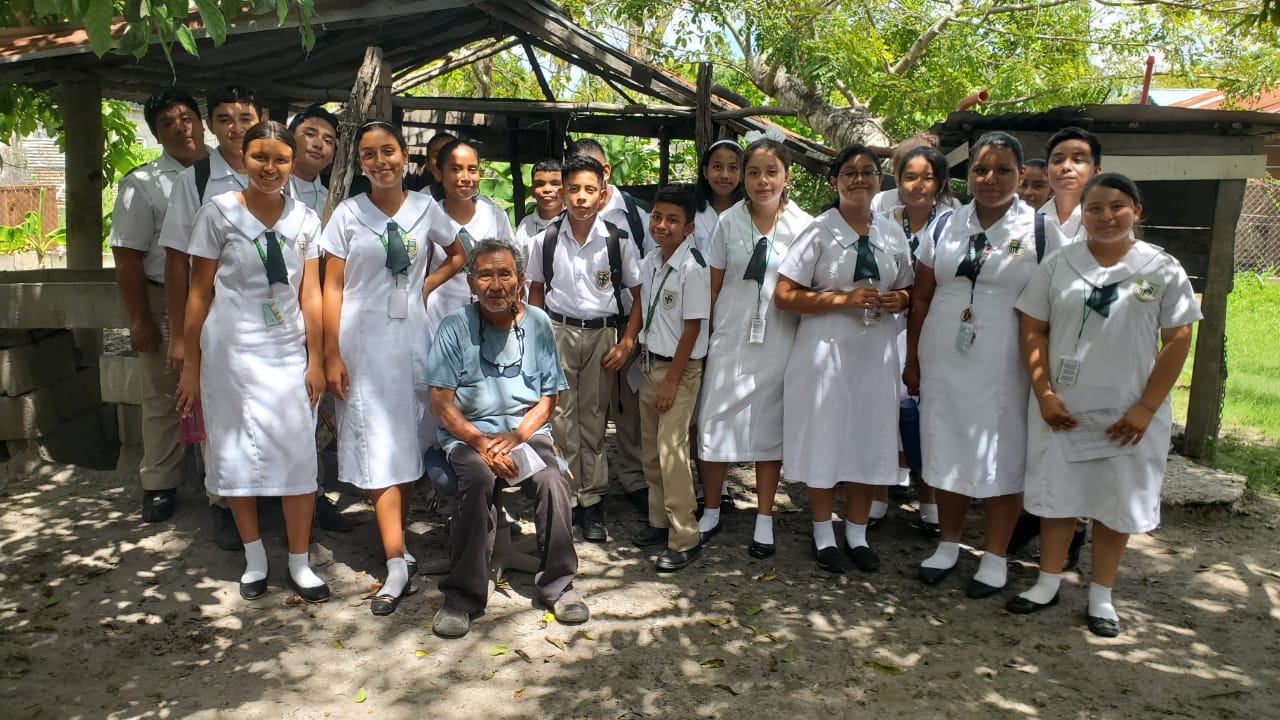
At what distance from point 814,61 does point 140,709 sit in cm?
833

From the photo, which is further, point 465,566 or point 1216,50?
point 1216,50

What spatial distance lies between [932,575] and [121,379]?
4.43 metres

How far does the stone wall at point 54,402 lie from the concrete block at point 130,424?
0.59 metres

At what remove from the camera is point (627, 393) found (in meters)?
5.16

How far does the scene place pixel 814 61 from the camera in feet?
31.5

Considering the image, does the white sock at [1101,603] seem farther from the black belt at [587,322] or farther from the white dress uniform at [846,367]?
the black belt at [587,322]

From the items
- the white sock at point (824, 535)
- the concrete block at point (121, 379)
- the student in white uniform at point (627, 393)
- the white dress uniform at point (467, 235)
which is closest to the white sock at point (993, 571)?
the white sock at point (824, 535)

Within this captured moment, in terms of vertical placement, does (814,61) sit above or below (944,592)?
above

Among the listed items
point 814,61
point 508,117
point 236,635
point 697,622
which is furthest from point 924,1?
point 236,635

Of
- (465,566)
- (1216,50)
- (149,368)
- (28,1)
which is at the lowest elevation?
(465,566)

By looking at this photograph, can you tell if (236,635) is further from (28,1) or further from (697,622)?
(28,1)

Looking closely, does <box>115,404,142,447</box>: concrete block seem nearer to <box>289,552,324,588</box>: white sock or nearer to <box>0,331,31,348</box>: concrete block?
<box>0,331,31,348</box>: concrete block

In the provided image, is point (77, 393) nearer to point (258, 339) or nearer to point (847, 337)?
point (258, 339)

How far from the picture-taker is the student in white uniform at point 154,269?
464cm
